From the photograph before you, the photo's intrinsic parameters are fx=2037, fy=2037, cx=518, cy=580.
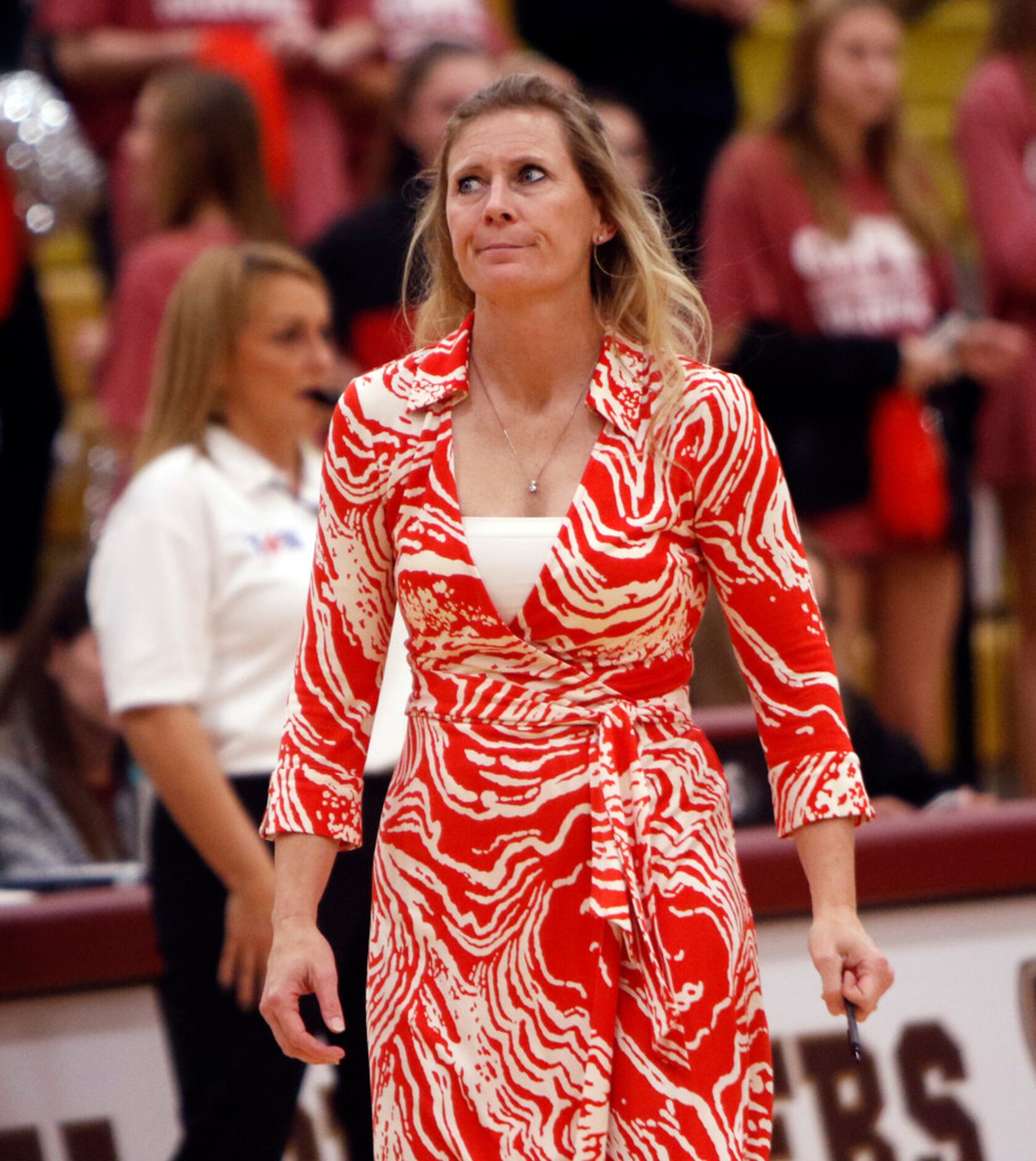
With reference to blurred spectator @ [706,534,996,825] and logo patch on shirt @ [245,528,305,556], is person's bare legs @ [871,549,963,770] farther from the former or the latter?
logo patch on shirt @ [245,528,305,556]

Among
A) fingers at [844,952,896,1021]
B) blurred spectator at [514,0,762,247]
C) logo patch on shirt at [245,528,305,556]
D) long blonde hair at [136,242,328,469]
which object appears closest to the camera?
fingers at [844,952,896,1021]

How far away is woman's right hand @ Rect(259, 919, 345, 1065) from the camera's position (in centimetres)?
213

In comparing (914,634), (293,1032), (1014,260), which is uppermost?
(1014,260)

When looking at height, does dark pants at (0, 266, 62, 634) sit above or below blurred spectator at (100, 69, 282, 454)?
below

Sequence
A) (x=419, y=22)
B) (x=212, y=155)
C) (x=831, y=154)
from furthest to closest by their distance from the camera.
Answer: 1. (x=419, y=22)
2. (x=831, y=154)
3. (x=212, y=155)

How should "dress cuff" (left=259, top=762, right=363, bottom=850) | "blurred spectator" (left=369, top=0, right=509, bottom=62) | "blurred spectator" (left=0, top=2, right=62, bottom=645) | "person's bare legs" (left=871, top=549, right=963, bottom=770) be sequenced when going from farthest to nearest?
"blurred spectator" (left=369, top=0, right=509, bottom=62) → "blurred spectator" (left=0, top=2, right=62, bottom=645) → "person's bare legs" (left=871, top=549, right=963, bottom=770) → "dress cuff" (left=259, top=762, right=363, bottom=850)

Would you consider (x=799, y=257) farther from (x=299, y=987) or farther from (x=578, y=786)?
(x=299, y=987)

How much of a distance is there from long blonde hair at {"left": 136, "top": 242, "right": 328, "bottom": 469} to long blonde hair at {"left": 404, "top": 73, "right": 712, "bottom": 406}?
0.93 m

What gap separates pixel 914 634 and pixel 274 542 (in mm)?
2356

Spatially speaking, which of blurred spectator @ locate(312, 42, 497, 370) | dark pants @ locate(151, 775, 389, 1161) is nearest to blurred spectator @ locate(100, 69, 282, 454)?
blurred spectator @ locate(312, 42, 497, 370)

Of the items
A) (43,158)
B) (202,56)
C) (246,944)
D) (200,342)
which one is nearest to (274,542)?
(200,342)

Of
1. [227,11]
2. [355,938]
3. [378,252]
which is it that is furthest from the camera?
[227,11]

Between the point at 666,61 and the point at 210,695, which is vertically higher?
the point at 666,61

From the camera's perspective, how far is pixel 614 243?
2332 mm
